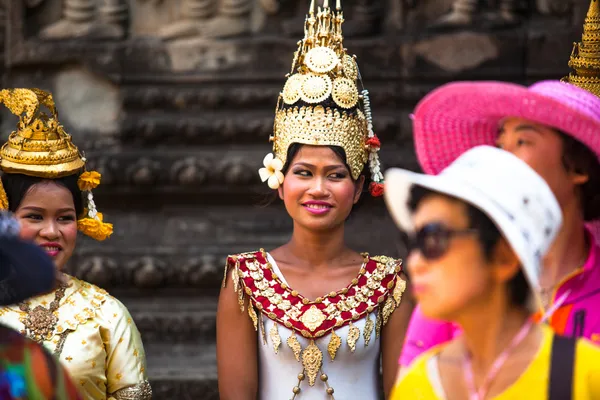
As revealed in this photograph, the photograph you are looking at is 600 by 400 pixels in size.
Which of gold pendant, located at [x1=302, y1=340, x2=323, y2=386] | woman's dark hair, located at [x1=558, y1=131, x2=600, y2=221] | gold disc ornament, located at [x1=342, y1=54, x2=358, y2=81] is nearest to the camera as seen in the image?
woman's dark hair, located at [x1=558, y1=131, x2=600, y2=221]

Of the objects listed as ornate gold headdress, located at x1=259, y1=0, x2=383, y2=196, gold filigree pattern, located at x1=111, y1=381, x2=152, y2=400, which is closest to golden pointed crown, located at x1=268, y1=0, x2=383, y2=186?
ornate gold headdress, located at x1=259, y1=0, x2=383, y2=196

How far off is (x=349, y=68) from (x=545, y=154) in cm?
137

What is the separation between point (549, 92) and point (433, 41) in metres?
2.51

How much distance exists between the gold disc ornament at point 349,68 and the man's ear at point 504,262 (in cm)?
185

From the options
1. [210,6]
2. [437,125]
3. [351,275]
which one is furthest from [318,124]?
[210,6]

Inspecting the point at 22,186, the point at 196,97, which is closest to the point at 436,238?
the point at 22,186

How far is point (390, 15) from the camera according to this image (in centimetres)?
527

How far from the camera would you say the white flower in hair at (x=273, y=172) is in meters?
3.91

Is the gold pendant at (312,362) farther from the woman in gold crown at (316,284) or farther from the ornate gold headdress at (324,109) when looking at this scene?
the ornate gold headdress at (324,109)

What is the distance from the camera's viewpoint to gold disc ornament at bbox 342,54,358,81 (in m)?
4.01

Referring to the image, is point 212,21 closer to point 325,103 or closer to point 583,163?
point 325,103

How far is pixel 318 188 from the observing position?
3.79 metres

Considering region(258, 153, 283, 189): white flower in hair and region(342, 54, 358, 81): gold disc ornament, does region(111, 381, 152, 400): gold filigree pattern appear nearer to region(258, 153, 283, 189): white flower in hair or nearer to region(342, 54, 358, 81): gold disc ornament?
region(258, 153, 283, 189): white flower in hair

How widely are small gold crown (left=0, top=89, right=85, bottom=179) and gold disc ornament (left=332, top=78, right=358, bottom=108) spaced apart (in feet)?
2.92
